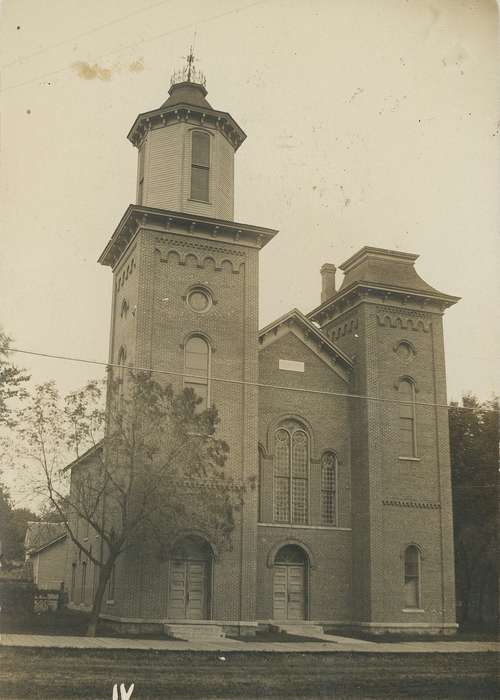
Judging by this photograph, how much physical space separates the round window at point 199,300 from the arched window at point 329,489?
7302 millimetres

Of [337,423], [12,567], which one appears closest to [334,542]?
[337,423]

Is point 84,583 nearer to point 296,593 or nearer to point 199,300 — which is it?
point 296,593

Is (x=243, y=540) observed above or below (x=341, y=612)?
above

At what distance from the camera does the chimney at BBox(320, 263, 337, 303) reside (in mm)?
37625

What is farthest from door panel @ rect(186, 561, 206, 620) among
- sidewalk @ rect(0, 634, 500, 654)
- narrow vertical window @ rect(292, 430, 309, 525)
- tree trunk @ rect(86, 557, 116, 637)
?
narrow vertical window @ rect(292, 430, 309, 525)

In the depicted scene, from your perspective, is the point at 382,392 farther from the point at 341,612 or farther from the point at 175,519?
the point at 175,519

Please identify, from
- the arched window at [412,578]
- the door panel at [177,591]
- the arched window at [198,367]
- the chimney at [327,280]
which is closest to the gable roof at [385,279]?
the chimney at [327,280]

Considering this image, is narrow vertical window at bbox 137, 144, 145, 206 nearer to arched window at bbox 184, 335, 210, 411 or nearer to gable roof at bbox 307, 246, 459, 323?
arched window at bbox 184, 335, 210, 411

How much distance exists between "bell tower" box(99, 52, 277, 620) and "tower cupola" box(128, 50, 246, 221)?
0.04m

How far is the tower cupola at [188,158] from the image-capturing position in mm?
29188

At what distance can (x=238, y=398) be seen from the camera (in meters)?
27.9

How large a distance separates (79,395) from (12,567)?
6562cm

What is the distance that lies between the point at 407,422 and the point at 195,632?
11.5 meters

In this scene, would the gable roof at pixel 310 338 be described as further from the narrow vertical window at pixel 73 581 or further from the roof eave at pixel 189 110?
the narrow vertical window at pixel 73 581
